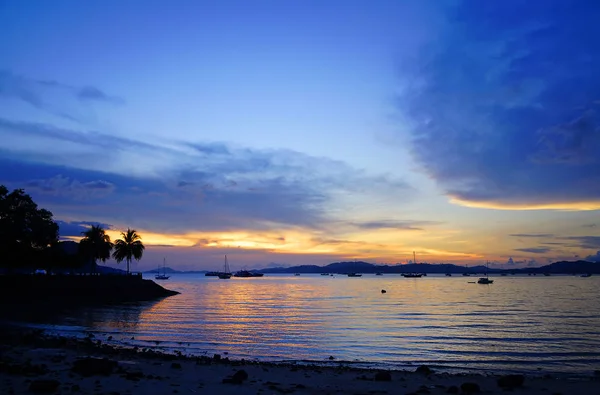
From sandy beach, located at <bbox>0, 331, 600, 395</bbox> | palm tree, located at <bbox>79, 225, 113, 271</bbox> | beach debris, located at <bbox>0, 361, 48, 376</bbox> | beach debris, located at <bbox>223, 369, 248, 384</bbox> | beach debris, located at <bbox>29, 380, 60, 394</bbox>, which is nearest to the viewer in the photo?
beach debris, located at <bbox>29, 380, 60, 394</bbox>

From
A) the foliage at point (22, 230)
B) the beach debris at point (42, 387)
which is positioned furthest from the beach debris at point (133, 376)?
the foliage at point (22, 230)

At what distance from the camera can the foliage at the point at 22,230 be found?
216 ft

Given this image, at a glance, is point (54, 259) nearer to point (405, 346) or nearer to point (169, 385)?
point (405, 346)

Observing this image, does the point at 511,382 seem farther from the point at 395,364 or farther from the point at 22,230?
the point at 22,230

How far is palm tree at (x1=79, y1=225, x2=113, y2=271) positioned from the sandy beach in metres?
73.5

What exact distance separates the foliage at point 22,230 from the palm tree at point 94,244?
69.3 ft

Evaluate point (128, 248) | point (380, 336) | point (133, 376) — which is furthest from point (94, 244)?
point (133, 376)

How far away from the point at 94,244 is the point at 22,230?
1016 inches

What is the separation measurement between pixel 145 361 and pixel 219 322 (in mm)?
31234

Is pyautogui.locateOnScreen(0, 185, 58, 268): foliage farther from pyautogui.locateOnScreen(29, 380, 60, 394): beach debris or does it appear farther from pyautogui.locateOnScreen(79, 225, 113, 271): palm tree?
pyautogui.locateOnScreen(29, 380, 60, 394): beach debris

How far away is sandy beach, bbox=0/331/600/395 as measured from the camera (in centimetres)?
1573

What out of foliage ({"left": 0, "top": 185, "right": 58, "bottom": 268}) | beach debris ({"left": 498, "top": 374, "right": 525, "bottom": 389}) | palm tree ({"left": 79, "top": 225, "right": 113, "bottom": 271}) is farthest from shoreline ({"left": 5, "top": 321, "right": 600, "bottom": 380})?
palm tree ({"left": 79, "top": 225, "right": 113, "bottom": 271})

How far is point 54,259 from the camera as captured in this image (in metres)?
74.9

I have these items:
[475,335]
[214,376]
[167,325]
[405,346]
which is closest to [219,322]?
[167,325]
